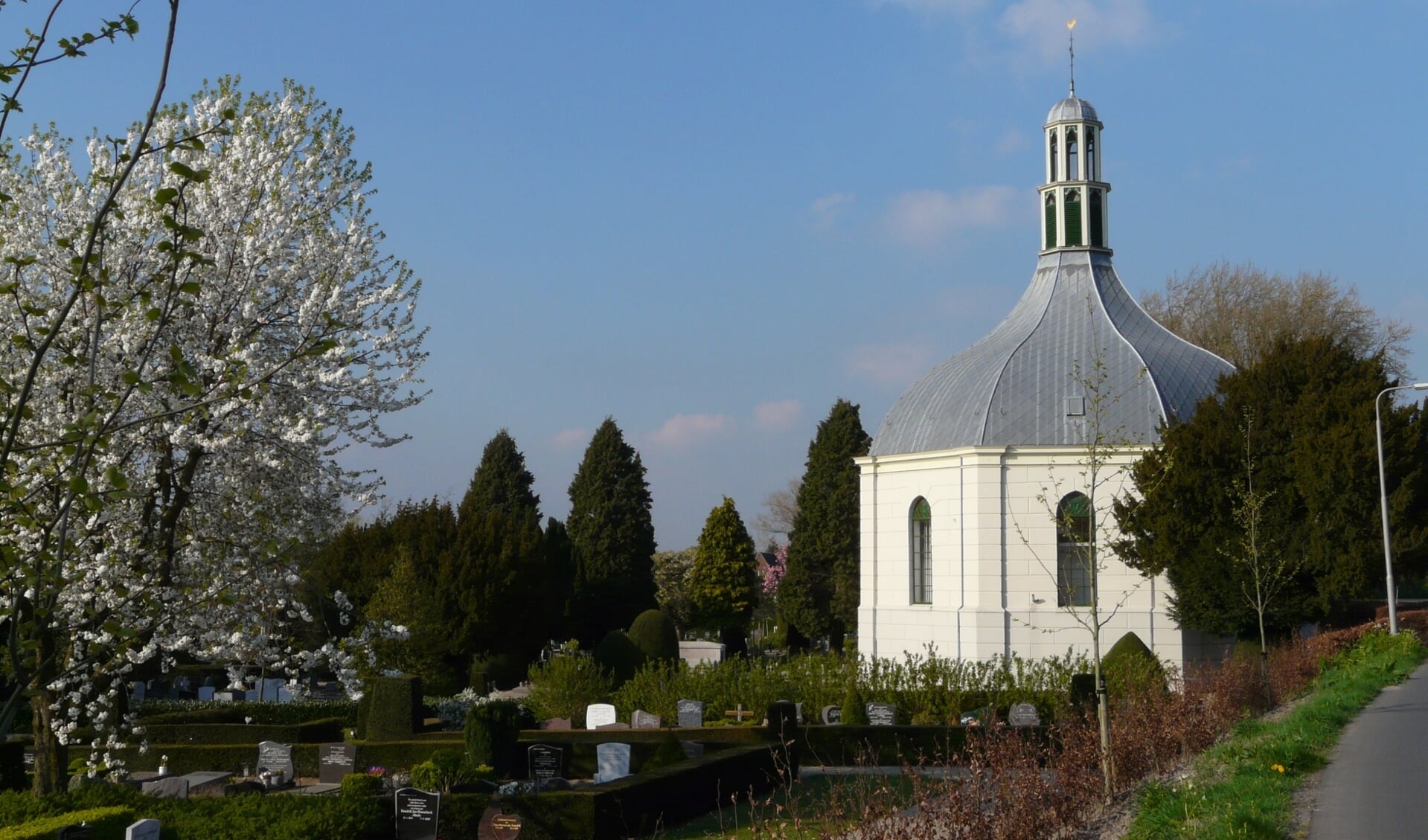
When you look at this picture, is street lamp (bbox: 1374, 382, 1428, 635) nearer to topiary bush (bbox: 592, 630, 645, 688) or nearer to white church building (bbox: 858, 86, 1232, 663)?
white church building (bbox: 858, 86, 1232, 663)

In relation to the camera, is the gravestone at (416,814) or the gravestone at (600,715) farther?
the gravestone at (600,715)

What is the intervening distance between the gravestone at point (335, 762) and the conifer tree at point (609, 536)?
105 ft

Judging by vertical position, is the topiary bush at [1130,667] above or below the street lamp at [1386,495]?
below

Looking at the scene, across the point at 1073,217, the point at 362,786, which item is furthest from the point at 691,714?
the point at 1073,217

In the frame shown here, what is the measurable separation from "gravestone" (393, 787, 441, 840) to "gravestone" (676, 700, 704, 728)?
10002 mm

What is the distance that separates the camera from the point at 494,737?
18938mm

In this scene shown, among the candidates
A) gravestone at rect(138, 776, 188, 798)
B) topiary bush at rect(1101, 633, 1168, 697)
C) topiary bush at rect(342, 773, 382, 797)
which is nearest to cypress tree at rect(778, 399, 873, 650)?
topiary bush at rect(1101, 633, 1168, 697)

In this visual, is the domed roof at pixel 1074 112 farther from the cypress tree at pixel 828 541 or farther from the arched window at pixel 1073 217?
the cypress tree at pixel 828 541

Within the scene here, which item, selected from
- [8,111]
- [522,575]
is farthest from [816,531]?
[8,111]

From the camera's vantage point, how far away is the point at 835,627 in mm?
52906

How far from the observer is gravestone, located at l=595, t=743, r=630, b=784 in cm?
1933

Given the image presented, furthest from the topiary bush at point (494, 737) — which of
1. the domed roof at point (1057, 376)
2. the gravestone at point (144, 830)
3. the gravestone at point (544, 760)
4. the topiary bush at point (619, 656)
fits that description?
the domed roof at point (1057, 376)

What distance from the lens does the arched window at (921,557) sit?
33.9 metres

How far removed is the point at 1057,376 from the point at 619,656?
13.3m
